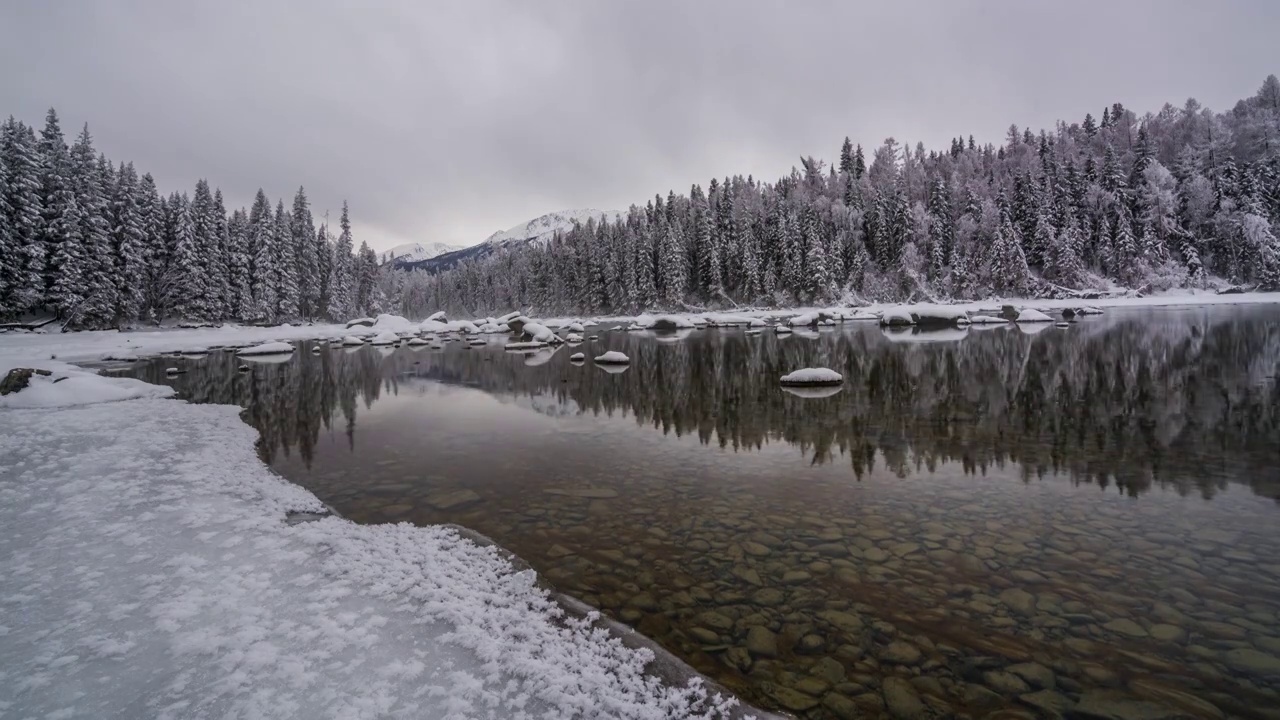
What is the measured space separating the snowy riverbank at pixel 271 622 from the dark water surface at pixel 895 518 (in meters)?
0.79

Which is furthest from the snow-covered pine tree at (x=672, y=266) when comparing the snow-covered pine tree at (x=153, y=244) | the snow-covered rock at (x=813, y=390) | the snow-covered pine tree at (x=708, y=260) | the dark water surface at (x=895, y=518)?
the dark water surface at (x=895, y=518)

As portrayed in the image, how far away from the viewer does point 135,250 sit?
4691 centimetres

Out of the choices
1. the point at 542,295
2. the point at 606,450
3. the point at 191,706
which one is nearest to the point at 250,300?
the point at 542,295

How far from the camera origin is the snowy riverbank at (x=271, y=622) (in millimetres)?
3244

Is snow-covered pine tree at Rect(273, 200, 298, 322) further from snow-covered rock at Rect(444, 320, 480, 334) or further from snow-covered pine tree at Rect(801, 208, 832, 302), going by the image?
snow-covered pine tree at Rect(801, 208, 832, 302)

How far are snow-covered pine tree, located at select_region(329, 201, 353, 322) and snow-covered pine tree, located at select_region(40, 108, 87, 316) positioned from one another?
30777 mm

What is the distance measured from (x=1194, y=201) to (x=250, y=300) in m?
114

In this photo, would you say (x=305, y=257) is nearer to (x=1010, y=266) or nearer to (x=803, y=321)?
(x=803, y=321)

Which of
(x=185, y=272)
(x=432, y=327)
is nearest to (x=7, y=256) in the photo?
(x=185, y=272)

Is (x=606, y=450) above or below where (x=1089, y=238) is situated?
below

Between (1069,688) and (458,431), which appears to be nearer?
(1069,688)

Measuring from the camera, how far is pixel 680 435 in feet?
37.2

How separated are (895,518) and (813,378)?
412 inches

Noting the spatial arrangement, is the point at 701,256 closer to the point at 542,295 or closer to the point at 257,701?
the point at 542,295
